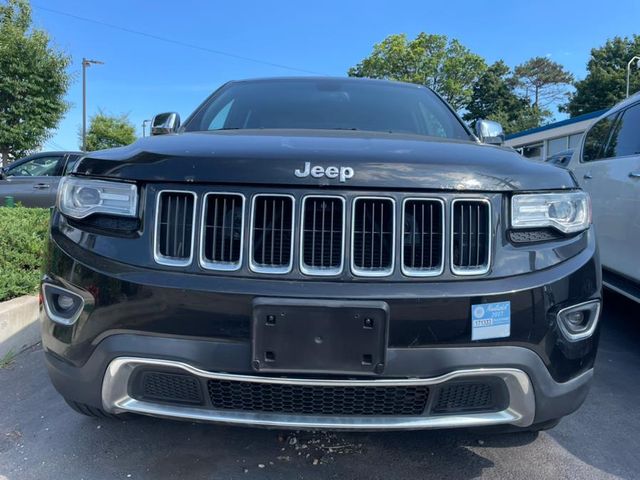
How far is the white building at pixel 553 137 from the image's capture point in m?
22.8

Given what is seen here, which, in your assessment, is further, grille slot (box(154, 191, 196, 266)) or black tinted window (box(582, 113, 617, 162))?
black tinted window (box(582, 113, 617, 162))

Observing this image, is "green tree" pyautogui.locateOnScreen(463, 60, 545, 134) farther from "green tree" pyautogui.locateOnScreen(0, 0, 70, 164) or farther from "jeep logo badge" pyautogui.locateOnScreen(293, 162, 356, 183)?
"jeep logo badge" pyautogui.locateOnScreen(293, 162, 356, 183)

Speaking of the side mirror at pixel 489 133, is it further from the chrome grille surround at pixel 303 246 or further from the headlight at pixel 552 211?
the chrome grille surround at pixel 303 246

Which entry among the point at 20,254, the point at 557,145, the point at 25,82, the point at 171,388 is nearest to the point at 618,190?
the point at 171,388

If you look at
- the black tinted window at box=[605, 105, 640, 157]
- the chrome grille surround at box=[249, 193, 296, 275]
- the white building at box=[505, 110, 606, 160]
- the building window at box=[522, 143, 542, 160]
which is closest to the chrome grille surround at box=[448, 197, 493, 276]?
the chrome grille surround at box=[249, 193, 296, 275]

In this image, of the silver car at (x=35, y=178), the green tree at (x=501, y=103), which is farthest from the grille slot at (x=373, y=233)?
the green tree at (x=501, y=103)

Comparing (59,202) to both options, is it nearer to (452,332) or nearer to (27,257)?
(452,332)

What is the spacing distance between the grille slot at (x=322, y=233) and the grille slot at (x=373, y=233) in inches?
2.2

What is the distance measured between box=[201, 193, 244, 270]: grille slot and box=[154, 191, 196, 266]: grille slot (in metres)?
0.05

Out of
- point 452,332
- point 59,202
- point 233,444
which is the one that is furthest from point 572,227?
point 59,202

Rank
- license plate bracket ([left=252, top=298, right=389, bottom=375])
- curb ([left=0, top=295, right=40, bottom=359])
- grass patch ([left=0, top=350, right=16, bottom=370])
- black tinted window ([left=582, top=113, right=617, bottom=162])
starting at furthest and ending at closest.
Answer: black tinted window ([left=582, top=113, right=617, bottom=162])
curb ([left=0, top=295, right=40, bottom=359])
grass patch ([left=0, top=350, right=16, bottom=370])
license plate bracket ([left=252, top=298, right=389, bottom=375])

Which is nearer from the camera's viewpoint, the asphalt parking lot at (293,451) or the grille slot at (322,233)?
the grille slot at (322,233)

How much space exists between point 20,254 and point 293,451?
131 inches

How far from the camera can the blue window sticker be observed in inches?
70.0
